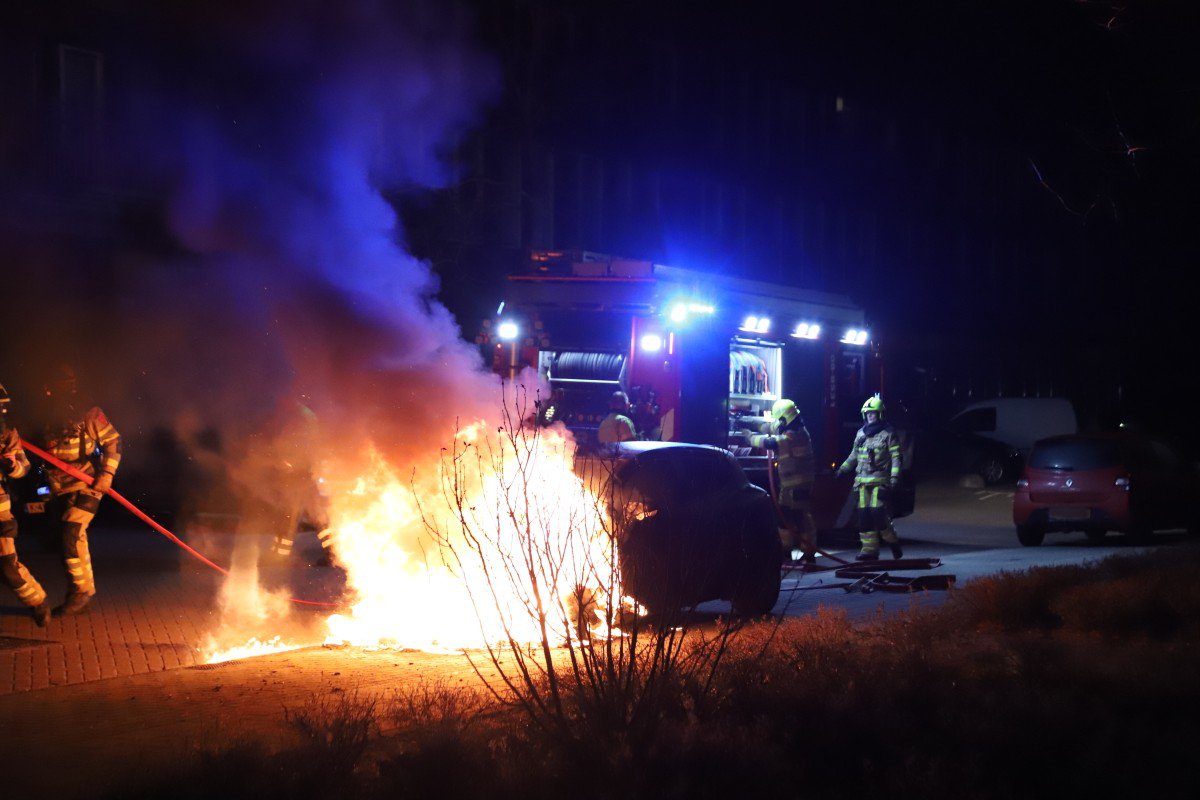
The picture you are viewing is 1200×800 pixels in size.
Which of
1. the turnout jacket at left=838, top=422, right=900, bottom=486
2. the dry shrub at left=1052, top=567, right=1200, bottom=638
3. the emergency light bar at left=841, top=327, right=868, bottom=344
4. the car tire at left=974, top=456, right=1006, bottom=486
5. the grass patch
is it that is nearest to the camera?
the grass patch

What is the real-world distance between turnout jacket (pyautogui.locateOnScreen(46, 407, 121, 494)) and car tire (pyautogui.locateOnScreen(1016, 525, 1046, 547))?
12201 millimetres

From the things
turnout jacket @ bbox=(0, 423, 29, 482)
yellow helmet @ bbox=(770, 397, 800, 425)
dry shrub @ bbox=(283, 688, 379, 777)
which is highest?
yellow helmet @ bbox=(770, 397, 800, 425)

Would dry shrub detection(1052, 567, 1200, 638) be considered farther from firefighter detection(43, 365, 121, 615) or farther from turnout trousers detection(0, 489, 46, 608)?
turnout trousers detection(0, 489, 46, 608)

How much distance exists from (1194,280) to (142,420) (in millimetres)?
40167

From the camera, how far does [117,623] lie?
1005 cm

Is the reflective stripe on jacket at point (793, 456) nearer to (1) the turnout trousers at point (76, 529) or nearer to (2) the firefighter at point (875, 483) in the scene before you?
(2) the firefighter at point (875, 483)

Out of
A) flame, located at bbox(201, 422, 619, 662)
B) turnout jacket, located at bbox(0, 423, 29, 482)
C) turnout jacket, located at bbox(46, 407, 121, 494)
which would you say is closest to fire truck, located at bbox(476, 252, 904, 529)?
flame, located at bbox(201, 422, 619, 662)

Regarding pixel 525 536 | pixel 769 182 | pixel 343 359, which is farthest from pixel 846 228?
pixel 525 536

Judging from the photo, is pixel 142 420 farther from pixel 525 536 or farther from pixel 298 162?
pixel 525 536

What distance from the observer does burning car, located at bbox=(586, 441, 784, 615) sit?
930 cm

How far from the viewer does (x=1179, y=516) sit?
1792 centimetres

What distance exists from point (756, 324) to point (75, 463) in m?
8.62

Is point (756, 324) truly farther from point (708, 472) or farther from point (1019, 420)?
point (1019, 420)

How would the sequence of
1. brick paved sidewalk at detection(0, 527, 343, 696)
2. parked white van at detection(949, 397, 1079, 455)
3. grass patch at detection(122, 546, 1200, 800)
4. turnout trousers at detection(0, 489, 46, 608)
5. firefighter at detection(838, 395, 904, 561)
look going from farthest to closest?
parked white van at detection(949, 397, 1079, 455), firefighter at detection(838, 395, 904, 561), turnout trousers at detection(0, 489, 46, 608), brick paved sidewalk at detection(0, 527, 343, 696), grass patch at detection(122, 546, 1200, 800)
